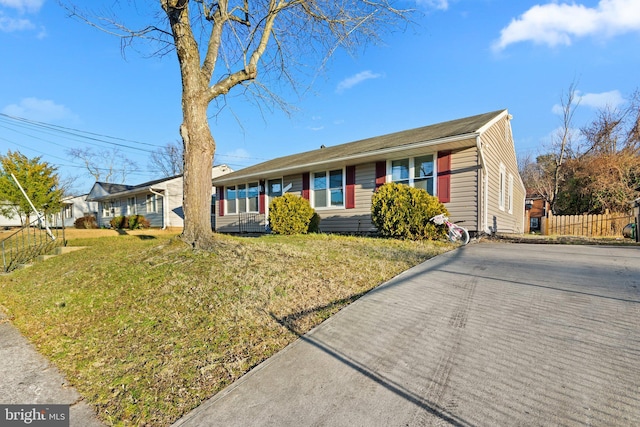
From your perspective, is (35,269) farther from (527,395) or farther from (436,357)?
(527,395)

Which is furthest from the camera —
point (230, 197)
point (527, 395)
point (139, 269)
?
point (230, 197)

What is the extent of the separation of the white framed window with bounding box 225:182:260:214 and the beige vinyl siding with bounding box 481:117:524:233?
972 cm

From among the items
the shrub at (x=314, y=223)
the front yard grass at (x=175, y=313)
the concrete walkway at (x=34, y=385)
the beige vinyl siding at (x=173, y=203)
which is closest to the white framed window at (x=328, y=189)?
the shrub at (x=314, y=223)

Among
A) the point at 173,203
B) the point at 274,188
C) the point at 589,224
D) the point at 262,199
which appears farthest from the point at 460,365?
the point at 173,203

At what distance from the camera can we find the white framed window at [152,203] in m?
22.8

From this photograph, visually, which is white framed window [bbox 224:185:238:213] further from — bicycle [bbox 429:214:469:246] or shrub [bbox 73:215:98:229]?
shrub [bbox 73:215:98:229]

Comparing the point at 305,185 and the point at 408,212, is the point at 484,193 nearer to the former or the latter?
the point at 408,212

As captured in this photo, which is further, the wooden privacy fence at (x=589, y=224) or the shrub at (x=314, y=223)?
the wooden privacy fence at (x=589, y=224)

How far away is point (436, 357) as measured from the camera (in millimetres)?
2521

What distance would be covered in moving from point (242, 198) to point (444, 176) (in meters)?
10.1

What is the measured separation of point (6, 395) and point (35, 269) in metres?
6.56

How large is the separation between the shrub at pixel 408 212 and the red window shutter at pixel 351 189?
2.90 meters

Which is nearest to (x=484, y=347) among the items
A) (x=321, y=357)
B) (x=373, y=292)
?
(x=321, y=357)

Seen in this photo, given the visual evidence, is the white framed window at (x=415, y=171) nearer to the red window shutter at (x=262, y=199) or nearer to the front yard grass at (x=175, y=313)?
the front yard grass at (x=175, y=313)
